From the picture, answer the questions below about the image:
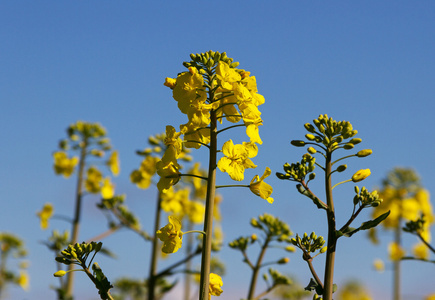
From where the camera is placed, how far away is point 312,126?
10.4 ft

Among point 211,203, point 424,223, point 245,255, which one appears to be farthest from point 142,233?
point 211,203

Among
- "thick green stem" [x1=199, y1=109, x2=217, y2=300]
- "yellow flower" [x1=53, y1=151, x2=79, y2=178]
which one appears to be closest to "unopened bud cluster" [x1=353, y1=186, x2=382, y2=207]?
"thick green stem" [x1=199, y1=109, x2=217, y2=300]

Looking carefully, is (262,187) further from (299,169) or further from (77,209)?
(77,209)

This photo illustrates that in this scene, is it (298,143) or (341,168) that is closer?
(341,168)

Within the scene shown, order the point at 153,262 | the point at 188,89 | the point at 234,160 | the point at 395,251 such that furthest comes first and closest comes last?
1. the point at 395,251
2. the point at 153,262
3. the point at 188,89
4. the point at 234,160

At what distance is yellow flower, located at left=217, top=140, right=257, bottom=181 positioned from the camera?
3.01 metres

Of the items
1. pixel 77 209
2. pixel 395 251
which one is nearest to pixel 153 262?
pixel 77 209

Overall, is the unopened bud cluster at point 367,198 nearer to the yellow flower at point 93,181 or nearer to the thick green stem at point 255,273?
the thick green stem at point 255,273

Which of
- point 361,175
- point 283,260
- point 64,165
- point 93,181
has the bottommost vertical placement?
point 283,260

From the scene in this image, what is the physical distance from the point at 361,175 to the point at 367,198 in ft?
0.53

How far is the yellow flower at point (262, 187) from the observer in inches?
124

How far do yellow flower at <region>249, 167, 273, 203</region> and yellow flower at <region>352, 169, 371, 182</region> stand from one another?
50 centimetres

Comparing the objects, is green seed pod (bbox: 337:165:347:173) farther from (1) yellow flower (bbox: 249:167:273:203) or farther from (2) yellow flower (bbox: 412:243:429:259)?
(2) yellow flower (bbox: 412:243:429:259)

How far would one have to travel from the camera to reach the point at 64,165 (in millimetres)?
9289
